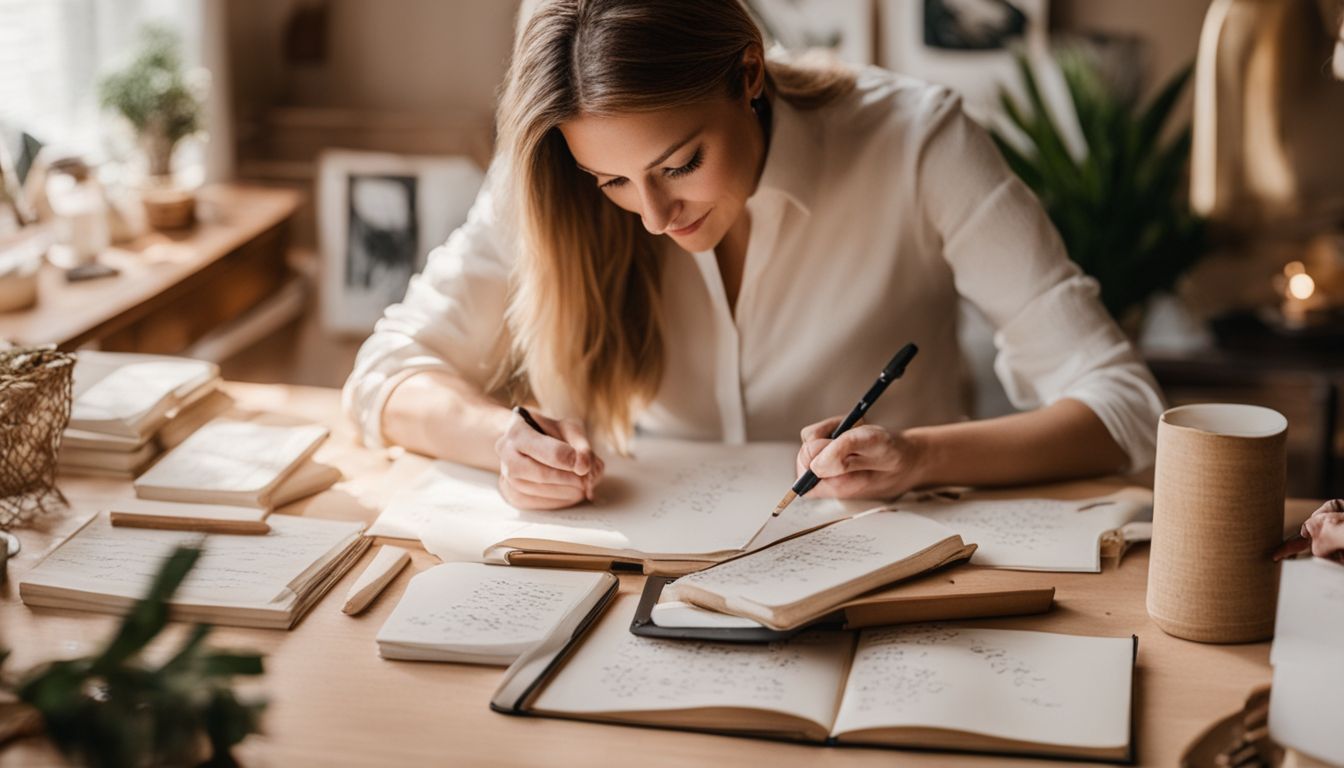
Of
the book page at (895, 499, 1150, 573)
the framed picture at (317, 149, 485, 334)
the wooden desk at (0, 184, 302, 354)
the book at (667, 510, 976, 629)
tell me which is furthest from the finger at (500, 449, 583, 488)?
the framed picture at (317, 149, 485, 334)

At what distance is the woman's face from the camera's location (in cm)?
142

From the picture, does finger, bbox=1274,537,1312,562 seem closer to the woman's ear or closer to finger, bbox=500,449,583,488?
finger, bbox=500,449,583,488

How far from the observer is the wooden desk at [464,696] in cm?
98

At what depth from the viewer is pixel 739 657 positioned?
1094mm

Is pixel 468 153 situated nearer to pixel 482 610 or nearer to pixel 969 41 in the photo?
pixel 969 41

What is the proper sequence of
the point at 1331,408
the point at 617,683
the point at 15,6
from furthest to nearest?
the point at 1331,408, the point at 15,6, the point at 617,683

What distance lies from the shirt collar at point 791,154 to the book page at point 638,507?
0.34 meters

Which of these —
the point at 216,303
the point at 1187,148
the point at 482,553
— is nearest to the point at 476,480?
the point at 482,553

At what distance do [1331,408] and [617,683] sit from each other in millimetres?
2293

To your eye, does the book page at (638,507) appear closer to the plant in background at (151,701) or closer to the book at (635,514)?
the book at (635,514)

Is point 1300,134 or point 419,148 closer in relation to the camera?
point 1300,134

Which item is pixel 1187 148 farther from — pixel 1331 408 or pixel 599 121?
pixel 599 121

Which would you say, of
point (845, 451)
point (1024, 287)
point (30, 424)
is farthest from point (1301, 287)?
point (30, 424)

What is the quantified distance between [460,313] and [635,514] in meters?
0.49
